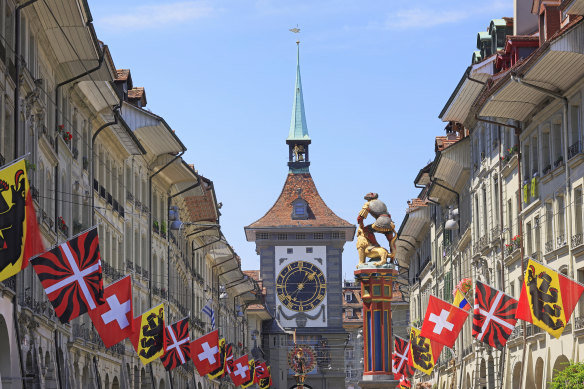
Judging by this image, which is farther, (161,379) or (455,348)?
(455,348)

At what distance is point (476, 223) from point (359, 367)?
122 meters

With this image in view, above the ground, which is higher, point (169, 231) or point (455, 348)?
point (169, 231)

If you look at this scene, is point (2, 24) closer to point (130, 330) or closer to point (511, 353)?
point (130, 330)

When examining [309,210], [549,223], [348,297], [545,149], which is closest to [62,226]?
[549,223]

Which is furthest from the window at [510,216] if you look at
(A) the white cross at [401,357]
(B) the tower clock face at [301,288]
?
(B) the tower clock face at [301,288]

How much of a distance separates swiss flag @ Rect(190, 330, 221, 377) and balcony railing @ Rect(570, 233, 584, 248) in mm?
16394

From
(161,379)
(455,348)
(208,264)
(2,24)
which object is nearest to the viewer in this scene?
(2,24)

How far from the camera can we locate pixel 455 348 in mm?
71062

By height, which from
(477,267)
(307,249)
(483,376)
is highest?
(307,249)

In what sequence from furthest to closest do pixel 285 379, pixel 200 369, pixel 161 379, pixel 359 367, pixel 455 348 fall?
pixel 359 367, pixel 285 379, pixel 455 348, pixel 161 379, pixel 200 369

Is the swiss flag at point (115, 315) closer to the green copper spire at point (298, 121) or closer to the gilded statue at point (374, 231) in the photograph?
the gilded statue at point (374, 231)

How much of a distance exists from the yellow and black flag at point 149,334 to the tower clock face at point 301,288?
99.1m

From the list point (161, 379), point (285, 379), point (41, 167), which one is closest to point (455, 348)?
point (161, 379)

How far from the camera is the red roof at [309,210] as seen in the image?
14475cm
